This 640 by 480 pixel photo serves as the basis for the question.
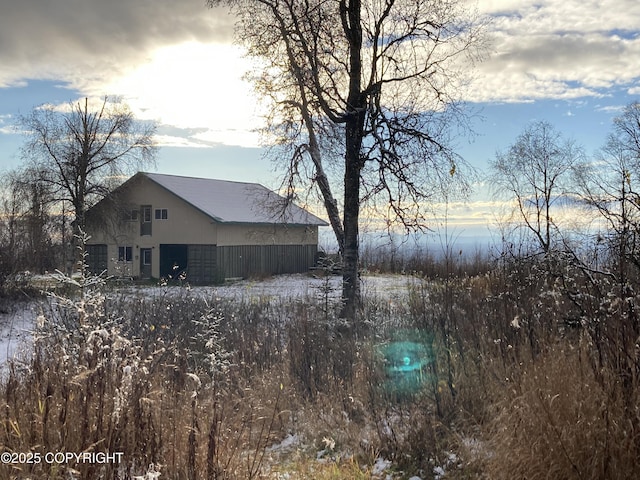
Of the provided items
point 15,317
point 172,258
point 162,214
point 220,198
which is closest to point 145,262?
point 172,258

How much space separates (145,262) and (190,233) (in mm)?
4571

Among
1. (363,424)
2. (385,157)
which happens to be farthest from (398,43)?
(363,424)

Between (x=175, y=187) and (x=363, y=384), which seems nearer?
(x=363, y=384)

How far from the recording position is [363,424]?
590cm

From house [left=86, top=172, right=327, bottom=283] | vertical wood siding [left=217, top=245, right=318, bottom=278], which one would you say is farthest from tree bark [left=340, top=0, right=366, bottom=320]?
vertical wood siding [left=217, top=245, right=318, bottom=278]

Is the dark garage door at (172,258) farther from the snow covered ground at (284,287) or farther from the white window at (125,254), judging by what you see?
the snow covered ground at (284,287)

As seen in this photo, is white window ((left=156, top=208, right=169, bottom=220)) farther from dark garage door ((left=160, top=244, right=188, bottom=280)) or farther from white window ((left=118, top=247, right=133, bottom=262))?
white window ((left=118, top=247, right=133, bottom=262))

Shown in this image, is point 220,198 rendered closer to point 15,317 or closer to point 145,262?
point 145,262

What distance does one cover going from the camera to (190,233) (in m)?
29.5

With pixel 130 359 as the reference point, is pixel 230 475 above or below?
below

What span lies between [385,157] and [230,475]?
10138mm

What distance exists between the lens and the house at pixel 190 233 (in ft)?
95.0

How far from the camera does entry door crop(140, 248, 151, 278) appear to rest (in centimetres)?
3167

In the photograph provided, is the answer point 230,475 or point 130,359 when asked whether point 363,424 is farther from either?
point 130,359
